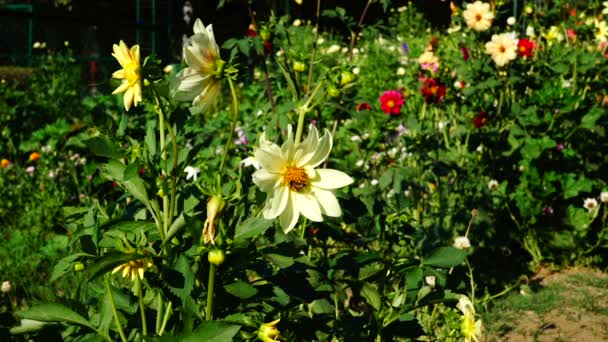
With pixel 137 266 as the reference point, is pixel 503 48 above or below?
above

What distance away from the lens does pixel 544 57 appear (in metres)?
3.34

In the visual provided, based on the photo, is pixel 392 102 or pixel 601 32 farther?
pixel 601 32

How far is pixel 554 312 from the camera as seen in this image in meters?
2.42

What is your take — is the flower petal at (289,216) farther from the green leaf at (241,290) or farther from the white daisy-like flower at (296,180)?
the green leaf at (241,290)

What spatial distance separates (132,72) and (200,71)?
0.10 meters

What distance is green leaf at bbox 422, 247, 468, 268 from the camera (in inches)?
50.7

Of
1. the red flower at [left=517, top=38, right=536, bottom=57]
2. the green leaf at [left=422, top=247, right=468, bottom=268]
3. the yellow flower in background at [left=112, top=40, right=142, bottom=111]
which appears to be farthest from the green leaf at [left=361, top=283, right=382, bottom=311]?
the red flower at [left=517, top=38, right=536, bottom=57]

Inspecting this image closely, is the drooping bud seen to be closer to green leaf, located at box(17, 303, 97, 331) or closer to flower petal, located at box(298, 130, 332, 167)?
flower petal, located at box(298, 130, 332, 167)

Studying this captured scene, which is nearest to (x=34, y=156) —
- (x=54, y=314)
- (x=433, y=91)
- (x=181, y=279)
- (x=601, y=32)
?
(x=433, y=91)

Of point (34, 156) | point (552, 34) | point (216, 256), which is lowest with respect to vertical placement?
point (34, 156)

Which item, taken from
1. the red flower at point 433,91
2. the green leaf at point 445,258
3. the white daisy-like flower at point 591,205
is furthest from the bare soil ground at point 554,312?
the green leaf at point 445,258

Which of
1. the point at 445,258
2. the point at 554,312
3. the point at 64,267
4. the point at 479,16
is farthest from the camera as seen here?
the point at 479,16

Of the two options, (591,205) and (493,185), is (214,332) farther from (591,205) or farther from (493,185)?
(591,205)

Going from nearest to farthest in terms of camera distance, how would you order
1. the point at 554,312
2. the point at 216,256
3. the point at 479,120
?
the point at 216,256, the point at 554,312, the point at 479,120
